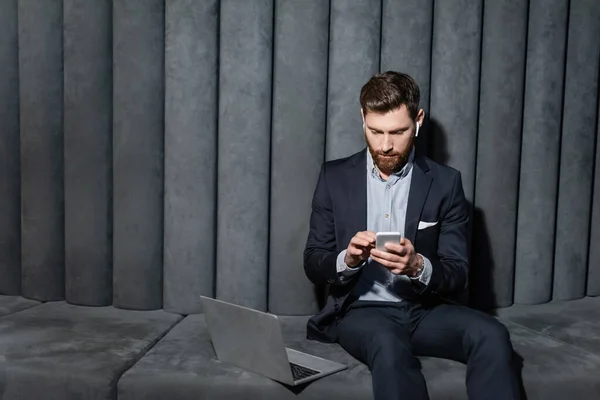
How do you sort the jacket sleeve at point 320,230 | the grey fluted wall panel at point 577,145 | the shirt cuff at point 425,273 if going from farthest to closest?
Answer: the grey fluted wall panel at point 577,145 → the jacket sleeve at point 320,230 → the shirt cuff at point 425,273

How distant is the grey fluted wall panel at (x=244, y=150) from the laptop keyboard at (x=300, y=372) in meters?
0.60

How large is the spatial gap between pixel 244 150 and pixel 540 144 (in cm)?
106

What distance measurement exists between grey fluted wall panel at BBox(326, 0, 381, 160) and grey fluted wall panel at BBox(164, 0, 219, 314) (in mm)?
397

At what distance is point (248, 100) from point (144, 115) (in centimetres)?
36

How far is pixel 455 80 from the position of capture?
10.0ft

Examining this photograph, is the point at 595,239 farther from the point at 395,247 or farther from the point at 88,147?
the point at 88,147

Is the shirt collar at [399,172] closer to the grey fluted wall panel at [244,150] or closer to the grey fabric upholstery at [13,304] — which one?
the grey fluted wall panel at [244,150]

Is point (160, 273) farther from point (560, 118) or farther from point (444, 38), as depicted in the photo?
point (560, 118)

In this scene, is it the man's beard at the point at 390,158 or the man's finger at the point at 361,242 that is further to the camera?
the man's beard at the point at 390,158

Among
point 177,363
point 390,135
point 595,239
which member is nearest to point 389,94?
point 390,135

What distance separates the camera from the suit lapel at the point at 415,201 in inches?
105

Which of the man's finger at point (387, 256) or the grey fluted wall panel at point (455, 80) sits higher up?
the grey fluted wall panel at point (455, 80)

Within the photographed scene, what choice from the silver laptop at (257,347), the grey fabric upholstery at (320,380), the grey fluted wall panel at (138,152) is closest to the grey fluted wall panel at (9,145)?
the grey fluted wall panel at (138,152)

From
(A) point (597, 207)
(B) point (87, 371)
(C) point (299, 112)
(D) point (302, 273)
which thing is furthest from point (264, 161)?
(A) point (597, 207)
